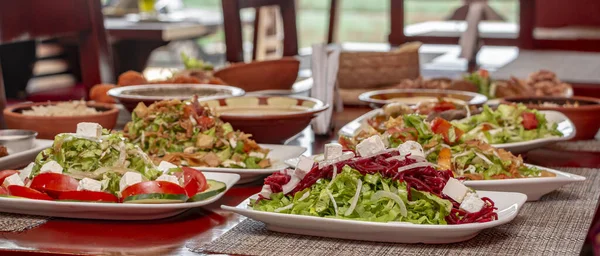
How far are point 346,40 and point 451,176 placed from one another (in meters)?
9.41

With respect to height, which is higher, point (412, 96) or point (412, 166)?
point (412, 166)

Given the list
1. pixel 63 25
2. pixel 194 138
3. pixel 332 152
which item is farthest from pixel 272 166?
pixel 63 25

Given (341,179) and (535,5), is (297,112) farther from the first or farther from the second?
(535,5)

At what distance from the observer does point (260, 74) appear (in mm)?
2535

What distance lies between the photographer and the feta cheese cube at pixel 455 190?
4.25 feet

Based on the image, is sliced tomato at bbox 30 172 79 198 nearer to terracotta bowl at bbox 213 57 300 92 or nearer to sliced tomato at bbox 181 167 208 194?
sliced tomato at bbox 181 167 208 194

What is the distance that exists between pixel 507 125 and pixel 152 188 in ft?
3.10

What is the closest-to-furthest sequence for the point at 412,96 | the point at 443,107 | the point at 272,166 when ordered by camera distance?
the point at 272,166 < the point at 443,107 < the point at 412,96

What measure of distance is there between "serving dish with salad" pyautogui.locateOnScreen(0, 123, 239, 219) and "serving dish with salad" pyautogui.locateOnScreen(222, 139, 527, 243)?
127mm

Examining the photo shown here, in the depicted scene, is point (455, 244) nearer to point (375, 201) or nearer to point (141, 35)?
point (375, 201)

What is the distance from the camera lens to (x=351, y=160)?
132 cm

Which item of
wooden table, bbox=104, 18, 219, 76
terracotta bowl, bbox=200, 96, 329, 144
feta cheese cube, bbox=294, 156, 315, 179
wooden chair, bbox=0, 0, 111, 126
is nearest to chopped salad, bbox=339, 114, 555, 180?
feta cheese cube, bbox=294, 156, 315, 179

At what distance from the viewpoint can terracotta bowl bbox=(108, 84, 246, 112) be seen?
84.5 inches

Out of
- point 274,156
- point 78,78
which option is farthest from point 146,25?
point 274,156
